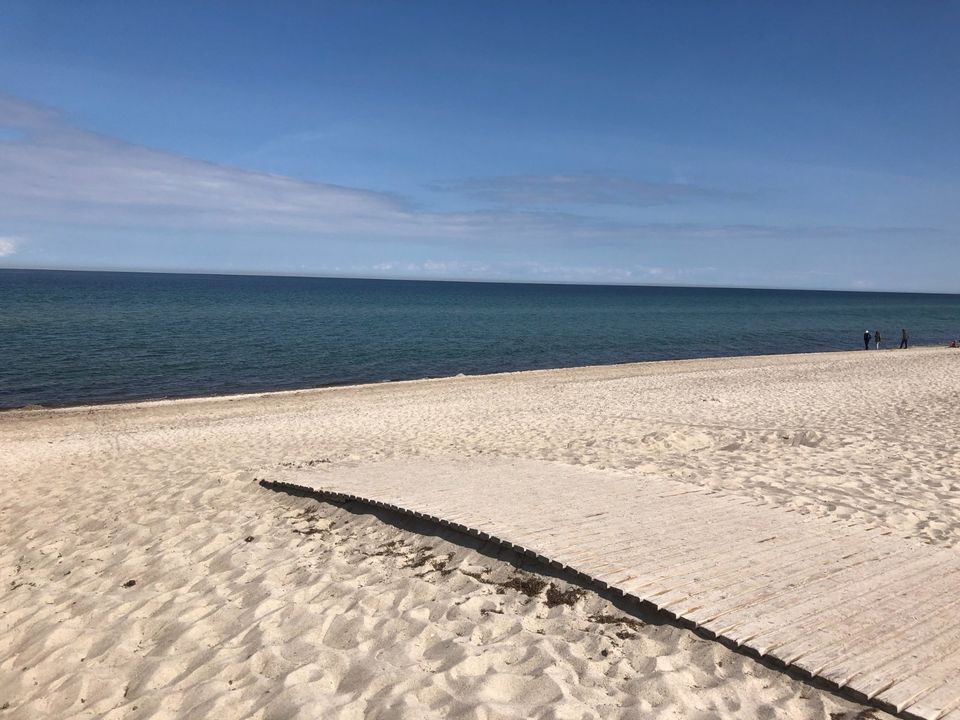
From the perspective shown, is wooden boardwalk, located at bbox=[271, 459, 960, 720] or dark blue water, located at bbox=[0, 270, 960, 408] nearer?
wooden boardwalk, located at bbox=[271, 459, 960, 720]

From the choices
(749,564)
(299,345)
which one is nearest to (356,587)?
(749,564)

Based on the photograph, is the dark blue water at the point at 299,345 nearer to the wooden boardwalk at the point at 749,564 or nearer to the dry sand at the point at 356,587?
the dry sand at the point at 356,587

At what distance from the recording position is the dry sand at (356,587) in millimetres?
4129

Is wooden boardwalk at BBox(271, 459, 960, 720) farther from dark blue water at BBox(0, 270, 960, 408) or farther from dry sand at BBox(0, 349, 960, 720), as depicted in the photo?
dark blue water at BBox(0, 270, 960, 408)

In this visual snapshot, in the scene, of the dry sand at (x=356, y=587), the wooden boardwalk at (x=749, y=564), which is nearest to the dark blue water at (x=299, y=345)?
the dry sand at (x=356, y=587)

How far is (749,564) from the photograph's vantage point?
17.9ft

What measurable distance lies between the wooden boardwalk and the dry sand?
24cm

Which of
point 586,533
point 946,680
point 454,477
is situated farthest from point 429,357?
point 946,680

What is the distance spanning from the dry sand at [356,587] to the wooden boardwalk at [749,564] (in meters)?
0.24

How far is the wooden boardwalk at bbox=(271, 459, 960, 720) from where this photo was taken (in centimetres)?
407

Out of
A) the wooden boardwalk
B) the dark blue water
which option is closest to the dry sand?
the wooden boardwalk

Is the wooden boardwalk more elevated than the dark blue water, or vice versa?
the wooden boardwalk

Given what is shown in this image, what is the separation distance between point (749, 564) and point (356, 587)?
334 centimetres

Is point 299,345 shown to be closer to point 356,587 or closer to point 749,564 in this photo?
point 356,587
